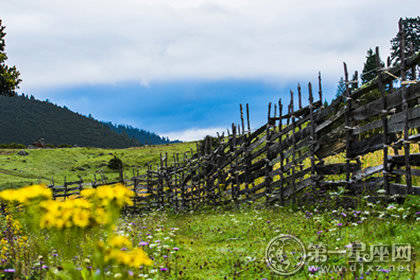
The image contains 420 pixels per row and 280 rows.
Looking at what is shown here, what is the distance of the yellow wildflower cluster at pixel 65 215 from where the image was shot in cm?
222

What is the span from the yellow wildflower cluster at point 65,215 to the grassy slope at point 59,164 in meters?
36.2

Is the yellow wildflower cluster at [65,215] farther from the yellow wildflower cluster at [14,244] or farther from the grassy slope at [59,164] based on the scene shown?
the grassy slope at [59,164]

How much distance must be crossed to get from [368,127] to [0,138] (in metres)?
167

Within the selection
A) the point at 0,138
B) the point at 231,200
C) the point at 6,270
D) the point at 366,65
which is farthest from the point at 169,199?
the point at 0,138

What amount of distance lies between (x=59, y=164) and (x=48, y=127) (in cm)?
12578

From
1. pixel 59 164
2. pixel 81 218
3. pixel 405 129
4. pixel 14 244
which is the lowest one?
pixel 14 244

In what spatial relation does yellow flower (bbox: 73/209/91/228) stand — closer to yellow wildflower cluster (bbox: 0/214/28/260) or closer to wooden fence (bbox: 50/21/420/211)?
yellow wildflower cluster (bbox: 0/214/28/260)

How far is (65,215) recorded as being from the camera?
2242 mm

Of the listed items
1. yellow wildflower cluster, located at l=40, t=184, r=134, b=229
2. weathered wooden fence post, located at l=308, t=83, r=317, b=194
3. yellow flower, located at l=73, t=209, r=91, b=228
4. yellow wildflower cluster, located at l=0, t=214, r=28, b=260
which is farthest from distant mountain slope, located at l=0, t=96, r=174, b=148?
yellow flower, located at l=73, t=209, r=91, b=228

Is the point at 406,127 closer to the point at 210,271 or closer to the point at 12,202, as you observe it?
the point at 210,271

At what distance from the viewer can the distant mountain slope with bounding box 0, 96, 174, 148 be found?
15150 centimetres

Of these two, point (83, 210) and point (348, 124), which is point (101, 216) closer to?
point (83, 210)

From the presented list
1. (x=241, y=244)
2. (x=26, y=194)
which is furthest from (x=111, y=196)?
(x=241, y=244)

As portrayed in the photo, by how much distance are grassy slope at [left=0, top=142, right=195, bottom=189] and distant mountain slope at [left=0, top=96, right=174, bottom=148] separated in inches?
4013
